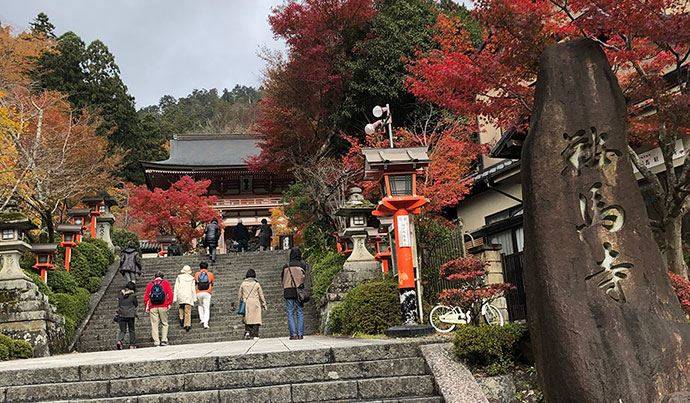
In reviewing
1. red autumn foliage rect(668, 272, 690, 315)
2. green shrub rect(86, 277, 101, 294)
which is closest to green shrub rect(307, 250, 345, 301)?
green shrub rect(86, 277, 101, 294)

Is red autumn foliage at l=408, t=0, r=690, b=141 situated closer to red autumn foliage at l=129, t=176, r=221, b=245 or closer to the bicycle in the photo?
the bicycle

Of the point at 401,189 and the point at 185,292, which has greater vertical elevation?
the point at 401,189

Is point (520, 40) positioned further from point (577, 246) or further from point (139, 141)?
point (139, 141)

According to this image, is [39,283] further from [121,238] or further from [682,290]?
[121,238]

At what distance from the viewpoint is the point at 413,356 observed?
253 inches

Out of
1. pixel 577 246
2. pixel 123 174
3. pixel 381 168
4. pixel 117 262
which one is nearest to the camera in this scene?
pixel 577 246

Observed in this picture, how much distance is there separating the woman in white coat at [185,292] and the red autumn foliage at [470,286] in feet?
19.8

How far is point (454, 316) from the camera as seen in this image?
955 centimetres

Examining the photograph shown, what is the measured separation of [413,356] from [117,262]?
51.8 ft

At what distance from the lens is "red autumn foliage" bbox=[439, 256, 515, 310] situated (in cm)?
876

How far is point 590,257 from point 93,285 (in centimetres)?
1500

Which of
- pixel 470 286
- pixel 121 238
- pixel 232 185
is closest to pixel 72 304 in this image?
pixel 470 286

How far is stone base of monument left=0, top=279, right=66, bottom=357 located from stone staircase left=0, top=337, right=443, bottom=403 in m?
4.97

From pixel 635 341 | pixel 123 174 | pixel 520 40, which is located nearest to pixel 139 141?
pixel 123 174
